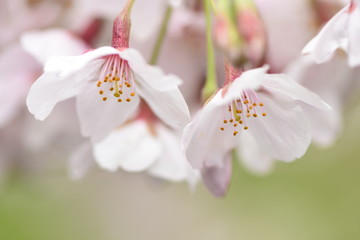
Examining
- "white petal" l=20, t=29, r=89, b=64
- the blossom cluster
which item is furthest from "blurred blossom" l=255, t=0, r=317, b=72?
"white petal" l=20, t=29, r=89, b=64

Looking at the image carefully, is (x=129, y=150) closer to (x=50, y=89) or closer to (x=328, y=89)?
(x=50, y=89)

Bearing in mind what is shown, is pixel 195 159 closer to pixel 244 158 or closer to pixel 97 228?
pixel 244 158

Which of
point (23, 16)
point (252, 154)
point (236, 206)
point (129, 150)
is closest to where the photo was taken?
point (129, 150)

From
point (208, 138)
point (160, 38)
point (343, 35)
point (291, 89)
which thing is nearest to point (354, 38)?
point (343, 35)

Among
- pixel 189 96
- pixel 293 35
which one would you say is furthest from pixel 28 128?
pixel 293 35

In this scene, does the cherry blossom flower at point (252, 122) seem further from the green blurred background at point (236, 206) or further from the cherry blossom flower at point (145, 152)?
the green blurred background at point (236, 206)

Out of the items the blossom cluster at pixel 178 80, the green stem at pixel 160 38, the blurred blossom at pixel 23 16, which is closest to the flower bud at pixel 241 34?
the blossom cluster at pixel 178 80
